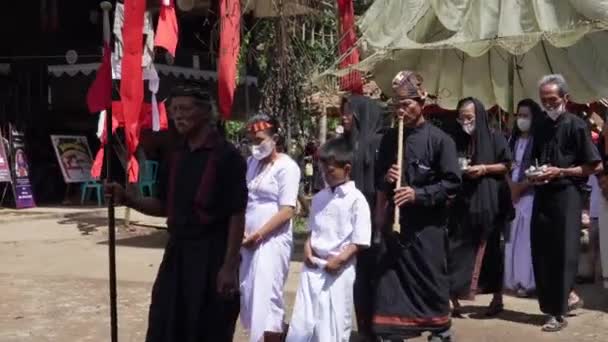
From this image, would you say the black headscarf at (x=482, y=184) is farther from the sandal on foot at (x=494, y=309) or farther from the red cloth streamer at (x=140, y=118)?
the red cloth streamer at (x=140, y=118)

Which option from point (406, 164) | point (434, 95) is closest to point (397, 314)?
point (406, 164)

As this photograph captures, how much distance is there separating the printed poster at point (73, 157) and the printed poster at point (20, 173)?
670mm

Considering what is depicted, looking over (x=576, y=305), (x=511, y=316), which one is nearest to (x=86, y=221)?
(x=511, y=316)

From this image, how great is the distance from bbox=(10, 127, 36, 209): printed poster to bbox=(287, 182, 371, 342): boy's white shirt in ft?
41.5

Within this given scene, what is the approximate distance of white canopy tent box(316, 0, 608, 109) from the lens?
838 centimetres

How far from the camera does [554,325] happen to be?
654cm

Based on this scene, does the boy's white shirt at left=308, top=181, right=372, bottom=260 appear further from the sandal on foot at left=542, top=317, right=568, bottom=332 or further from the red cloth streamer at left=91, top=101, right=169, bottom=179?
the red cloth streamer at left=91, top=101, right=169, bottom=179

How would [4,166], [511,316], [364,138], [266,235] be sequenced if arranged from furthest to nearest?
[4,166] → [511,316] → [364,138] → [266,235]

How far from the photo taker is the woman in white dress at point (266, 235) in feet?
17.6

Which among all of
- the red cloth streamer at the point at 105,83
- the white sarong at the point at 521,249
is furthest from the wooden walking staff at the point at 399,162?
the white sarong at the point at 521,249

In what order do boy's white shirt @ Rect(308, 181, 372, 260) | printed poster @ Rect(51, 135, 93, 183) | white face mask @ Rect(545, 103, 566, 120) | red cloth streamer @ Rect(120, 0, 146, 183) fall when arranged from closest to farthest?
boy's white shirt @ Rect(308, 181, 372, 260)
white face mask @ Rect(545, 103, 566, 120)
red cloth streamer @ Rect(120, 0, 146, 183)
printed poster @ Rect(51, 135, 93, 183)

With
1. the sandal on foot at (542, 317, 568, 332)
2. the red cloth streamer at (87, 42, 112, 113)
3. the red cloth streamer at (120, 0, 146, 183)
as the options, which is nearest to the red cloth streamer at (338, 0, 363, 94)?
the red cloth streamer at (120, 0, 146, 183)

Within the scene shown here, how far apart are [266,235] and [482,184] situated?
2314 millimetres

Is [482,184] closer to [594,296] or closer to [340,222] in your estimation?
[594,296]
